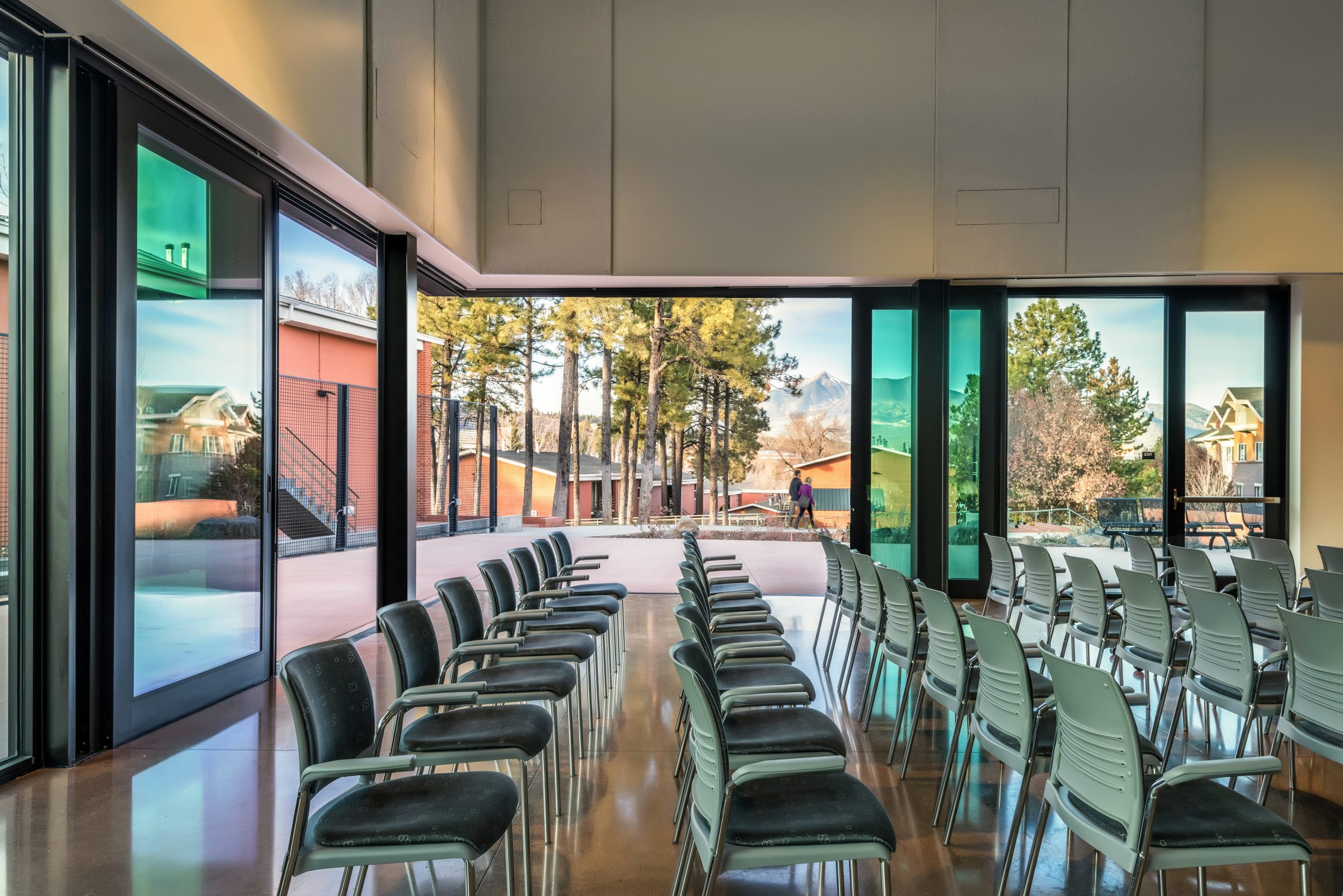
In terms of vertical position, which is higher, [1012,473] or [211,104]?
[211,104]

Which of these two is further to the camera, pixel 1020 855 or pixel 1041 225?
pixel 1041 225

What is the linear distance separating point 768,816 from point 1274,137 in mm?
9156

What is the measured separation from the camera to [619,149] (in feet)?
28.1

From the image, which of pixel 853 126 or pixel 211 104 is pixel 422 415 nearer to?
pixel 853 126

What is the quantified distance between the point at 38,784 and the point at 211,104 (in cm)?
349

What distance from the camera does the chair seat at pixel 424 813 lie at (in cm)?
232

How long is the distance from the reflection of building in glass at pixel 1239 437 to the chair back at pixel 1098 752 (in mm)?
8327

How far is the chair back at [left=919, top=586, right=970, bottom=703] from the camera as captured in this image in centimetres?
371

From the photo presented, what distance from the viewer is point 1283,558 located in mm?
6211

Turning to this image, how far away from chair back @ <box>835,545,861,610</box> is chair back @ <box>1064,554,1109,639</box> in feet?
4.09

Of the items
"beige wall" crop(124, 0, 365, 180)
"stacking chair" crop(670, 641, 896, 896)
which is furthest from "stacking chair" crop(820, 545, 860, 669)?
"beige wall" crop(124, 0, 365, 180)

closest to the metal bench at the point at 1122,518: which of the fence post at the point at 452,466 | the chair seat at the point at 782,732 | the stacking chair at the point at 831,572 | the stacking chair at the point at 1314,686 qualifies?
the stacking chair at the point at 831,572

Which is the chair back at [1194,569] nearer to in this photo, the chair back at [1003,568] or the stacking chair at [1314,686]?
the chair back at [1003,568]

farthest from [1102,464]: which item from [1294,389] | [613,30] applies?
[613,30]
